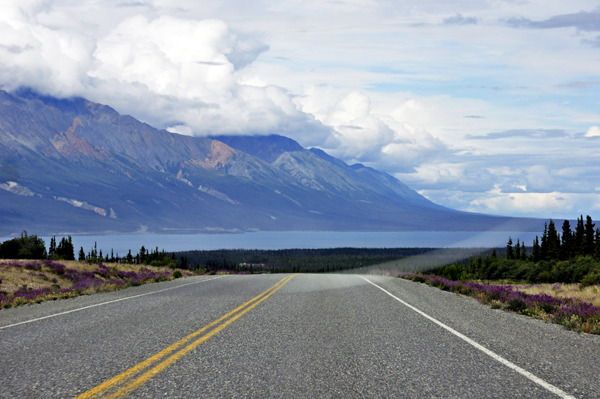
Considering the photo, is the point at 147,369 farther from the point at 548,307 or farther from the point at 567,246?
the point at 567,246

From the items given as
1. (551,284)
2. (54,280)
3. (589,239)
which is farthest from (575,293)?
(589,239)

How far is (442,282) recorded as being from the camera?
73.0 feet

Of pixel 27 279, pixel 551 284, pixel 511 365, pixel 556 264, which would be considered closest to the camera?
pixel 511 365

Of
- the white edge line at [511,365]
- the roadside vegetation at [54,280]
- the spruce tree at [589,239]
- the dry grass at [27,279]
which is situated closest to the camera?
the white edge line at [511,365]

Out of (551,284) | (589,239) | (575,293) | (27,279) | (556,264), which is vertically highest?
(589,239)

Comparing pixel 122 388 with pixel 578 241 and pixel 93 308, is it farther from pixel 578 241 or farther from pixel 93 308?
pixel 578 241

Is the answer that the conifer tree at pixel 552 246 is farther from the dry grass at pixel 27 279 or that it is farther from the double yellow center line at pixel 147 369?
the double yellow center line at pixel 147 369

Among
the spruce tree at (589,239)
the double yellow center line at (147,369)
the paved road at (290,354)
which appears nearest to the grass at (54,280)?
the paved road at (290,354)

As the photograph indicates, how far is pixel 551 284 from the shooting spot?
36875 millimetres

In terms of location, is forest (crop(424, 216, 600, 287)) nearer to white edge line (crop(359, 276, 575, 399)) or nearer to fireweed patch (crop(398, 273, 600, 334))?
fireweed patch (crop(398, 273, 600, 334))

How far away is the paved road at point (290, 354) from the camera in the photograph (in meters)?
5.60

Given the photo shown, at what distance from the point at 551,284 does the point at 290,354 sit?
1406 inches

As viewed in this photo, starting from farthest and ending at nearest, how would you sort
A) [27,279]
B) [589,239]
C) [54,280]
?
[589,239]
[54,280]
[27,279]

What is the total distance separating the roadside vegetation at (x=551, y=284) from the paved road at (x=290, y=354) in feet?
3.49
